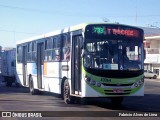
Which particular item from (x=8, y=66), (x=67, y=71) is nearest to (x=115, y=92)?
(x=67, y=71)

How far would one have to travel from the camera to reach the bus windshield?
49.8ft

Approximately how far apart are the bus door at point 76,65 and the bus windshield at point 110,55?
30.2 inches

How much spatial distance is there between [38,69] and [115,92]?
7.94 metres

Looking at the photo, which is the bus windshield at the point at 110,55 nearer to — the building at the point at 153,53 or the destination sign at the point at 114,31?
the destination sign at the point at 114,31

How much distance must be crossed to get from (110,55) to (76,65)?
5.47 feet

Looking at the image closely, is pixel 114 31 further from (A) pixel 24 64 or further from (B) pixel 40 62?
(A) pixel 24 64

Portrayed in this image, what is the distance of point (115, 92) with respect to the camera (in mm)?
15203

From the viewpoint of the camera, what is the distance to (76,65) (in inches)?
638

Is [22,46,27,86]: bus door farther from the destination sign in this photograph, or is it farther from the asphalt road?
the destination sign

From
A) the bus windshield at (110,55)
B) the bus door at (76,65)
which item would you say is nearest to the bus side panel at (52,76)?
the bus door at (76,65)

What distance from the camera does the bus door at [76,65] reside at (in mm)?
15859

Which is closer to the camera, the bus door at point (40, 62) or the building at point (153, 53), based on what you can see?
the bus door at point (40, 62)

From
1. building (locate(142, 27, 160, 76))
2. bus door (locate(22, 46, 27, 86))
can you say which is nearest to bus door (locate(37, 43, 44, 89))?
bus door (locate(22, 46, 27, 86))

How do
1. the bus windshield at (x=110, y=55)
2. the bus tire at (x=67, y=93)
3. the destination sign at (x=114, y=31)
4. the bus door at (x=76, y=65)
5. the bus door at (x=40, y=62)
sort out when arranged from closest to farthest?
the bus windshield at (x=110, y=55) < the destination sign at (x=114, y=31) < the bus door at (x=76, y=65) < the bus tire at (x=67, y=93) < the bus door at (x=40, y=62)
